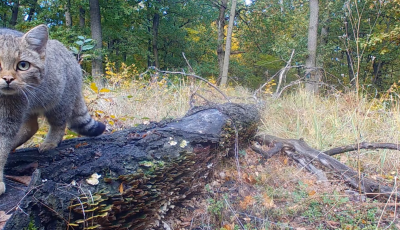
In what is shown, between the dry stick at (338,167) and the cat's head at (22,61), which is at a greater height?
the cat's head at (22,61)

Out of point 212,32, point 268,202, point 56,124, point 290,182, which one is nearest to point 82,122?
point 56,124

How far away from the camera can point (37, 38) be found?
2221 mm

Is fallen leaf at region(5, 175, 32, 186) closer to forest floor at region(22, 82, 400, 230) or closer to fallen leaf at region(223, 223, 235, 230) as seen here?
forest floor at region(22, 82, 400, 230)

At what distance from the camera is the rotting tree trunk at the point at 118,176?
1.57 meters

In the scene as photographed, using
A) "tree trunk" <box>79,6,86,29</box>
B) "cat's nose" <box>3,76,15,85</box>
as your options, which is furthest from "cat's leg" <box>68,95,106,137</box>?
"tree trunk" <box>79,6,86,29</box>

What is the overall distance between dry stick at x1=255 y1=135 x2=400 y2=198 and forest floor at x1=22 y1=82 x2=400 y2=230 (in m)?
0.11

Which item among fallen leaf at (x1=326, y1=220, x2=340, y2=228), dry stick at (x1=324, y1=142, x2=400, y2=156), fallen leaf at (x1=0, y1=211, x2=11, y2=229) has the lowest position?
fallen leaf at (x1=326, y1=220, x2=340, y2=228)

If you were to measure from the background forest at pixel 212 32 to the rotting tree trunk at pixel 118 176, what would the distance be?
8.95 meters

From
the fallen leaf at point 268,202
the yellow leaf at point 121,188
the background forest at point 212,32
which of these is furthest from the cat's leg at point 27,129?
the background forest at point 212,32

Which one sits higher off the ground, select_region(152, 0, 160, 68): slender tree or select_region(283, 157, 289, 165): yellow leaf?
select_region(152, 0, 160, 68): slender tree

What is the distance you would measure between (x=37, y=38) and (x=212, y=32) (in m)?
18.0

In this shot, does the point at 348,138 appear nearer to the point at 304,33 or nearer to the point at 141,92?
the point at 141,92

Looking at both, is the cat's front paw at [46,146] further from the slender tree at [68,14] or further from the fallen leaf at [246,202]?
the slender tree at [68,14]

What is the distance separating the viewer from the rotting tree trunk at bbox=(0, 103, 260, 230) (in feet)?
5.16
